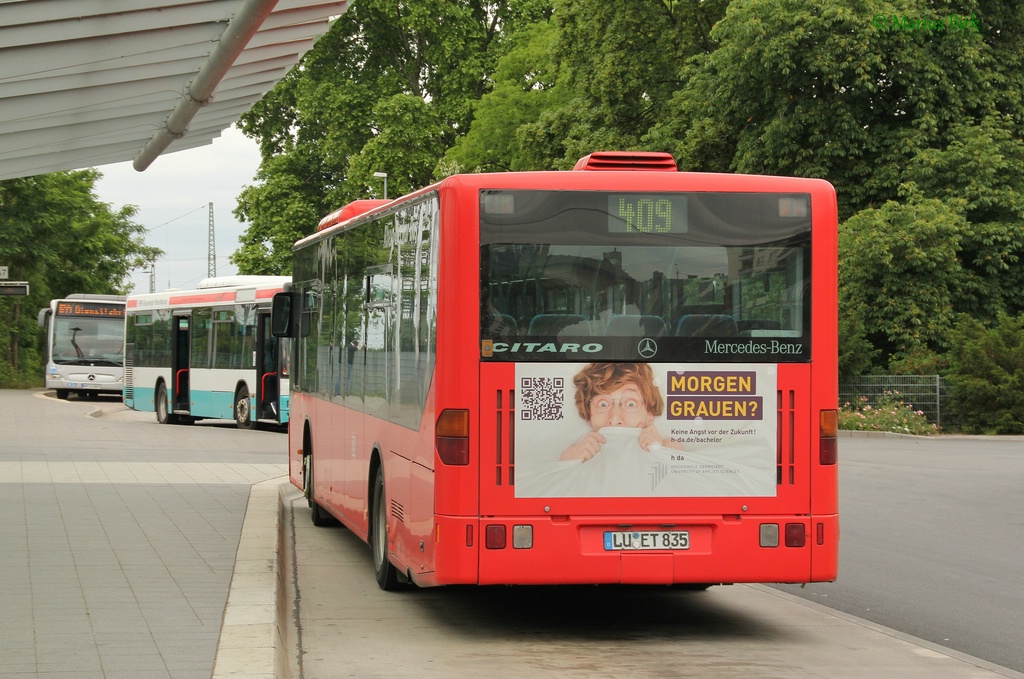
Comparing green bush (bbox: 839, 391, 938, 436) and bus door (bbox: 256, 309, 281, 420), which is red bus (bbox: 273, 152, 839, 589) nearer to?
bus door (bbox: 256, 309, 281, 420)

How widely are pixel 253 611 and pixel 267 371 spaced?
2164cm

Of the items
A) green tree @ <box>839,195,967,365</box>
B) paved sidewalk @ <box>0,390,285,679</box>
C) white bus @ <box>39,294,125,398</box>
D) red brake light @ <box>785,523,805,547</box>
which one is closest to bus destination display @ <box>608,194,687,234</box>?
red brake light @ <box>785,523,805,547</box>

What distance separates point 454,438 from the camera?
8461mm

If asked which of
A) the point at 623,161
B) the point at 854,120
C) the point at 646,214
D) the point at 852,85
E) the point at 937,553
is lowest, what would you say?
the point at 937,553

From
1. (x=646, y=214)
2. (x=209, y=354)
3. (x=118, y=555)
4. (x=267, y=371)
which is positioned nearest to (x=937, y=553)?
(x=646, y=214)

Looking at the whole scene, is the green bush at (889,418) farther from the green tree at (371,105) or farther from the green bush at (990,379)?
the green tree at (371,105)

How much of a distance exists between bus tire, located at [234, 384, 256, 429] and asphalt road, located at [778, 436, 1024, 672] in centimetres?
1272

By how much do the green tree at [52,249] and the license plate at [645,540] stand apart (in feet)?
159

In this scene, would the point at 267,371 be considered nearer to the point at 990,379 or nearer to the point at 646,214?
the point at 990,379

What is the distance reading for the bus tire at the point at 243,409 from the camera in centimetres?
3059

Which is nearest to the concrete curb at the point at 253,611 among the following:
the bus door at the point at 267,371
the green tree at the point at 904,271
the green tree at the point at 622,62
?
the bus door at the point at 267,371

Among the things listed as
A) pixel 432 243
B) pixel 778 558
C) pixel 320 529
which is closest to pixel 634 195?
pixel 432 243

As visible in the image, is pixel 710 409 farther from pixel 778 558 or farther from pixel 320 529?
pixel 320 529

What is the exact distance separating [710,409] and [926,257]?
1041 inches
